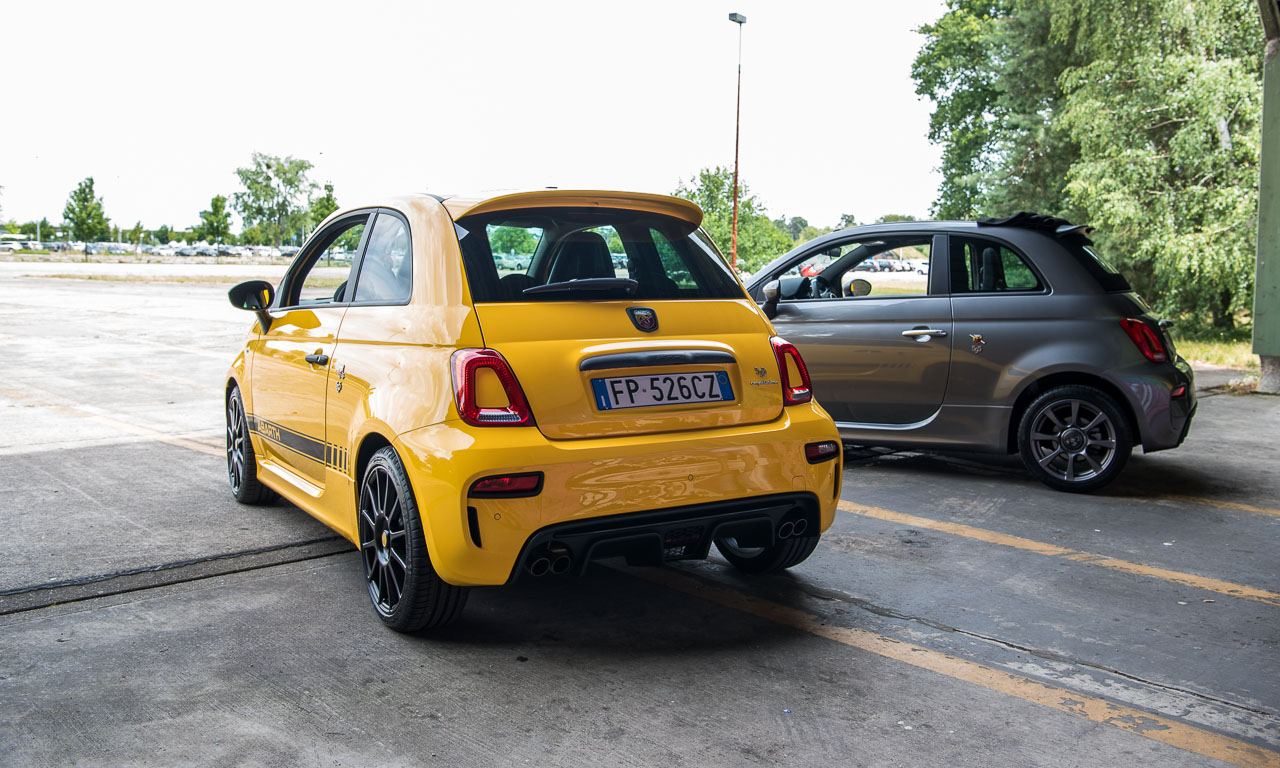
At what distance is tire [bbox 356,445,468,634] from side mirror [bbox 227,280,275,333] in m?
1.79

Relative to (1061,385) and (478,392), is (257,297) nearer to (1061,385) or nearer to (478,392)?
(478,392)

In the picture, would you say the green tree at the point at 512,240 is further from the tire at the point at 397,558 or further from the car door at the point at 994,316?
the car door at the point at 994,316

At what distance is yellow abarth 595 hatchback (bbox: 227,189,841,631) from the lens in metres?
3.38

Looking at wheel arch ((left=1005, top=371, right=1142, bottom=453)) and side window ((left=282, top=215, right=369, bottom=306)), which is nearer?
side window ((left=282, top=215, right=369, bottom=306))

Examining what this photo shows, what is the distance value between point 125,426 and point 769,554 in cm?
611

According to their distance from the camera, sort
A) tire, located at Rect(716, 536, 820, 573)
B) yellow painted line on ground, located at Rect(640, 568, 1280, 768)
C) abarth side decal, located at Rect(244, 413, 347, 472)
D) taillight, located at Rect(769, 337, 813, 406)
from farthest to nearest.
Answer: tire, located at Rect(716, 536, 820, 573) < abarth side decal, located at Rect(244, 413, 347, 472) < taillight, located at Rect(769, 337, 813, 406) < yellow painted line on ground, located at Rect(640, 568, 1280, 768)

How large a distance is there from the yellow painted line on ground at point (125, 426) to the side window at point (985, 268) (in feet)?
16.5

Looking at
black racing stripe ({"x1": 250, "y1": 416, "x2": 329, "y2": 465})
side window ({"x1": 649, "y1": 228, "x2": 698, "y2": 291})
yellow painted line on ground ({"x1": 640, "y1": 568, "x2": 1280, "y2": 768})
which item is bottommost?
yellow painted line on ground ({"x1": 640, "y1": 568, "x2": 1280, "y2": 768})

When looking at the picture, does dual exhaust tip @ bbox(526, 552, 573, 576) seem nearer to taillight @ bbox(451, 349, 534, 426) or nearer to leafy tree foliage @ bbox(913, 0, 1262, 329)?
taillight @ bbox(451, 349, 534, 426)

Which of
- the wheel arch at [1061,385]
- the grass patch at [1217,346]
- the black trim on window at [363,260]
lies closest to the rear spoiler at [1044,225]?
the wheel arch at [1061,385]

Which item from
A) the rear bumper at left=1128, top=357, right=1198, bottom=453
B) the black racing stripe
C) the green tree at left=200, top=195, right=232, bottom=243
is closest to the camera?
the black racing stripe

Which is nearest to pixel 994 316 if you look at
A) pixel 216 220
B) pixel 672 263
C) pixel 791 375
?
pixel 791 375

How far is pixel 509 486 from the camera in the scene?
3322mm

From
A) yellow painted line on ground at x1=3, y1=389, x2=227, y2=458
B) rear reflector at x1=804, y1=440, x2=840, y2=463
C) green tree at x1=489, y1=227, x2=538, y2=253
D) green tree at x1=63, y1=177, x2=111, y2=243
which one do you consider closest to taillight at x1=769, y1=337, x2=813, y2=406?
rear reflector at x1=804, y1=440, x2=840, y2=463
